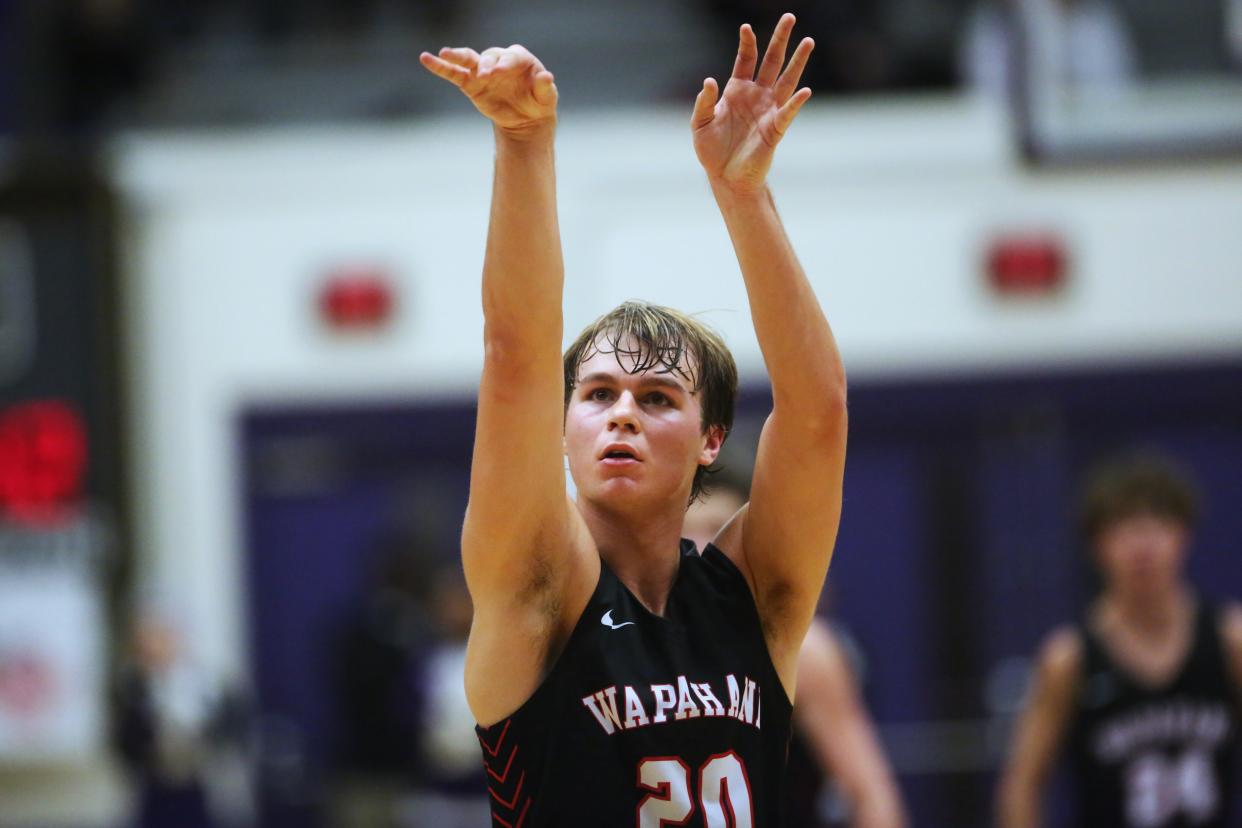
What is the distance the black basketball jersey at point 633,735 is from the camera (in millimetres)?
2600

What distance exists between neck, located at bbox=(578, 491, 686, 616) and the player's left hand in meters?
0.53

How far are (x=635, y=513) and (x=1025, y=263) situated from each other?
7.22 metres

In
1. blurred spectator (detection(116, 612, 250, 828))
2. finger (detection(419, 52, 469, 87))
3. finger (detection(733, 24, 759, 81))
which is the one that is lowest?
blurred spectator (detection(116, 612, 250, 828))

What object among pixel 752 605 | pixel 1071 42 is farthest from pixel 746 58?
pixel 1071 42

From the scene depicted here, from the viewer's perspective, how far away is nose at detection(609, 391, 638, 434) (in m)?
2.65

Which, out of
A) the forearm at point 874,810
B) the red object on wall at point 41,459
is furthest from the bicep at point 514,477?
the red object on wall at point 41,459

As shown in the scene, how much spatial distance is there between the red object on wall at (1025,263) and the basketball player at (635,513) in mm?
6993

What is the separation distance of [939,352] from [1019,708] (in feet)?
6.53

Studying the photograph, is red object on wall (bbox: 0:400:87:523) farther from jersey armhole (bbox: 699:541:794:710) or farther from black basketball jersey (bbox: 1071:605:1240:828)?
jersey armhole (bbox: 699:541:794:710)

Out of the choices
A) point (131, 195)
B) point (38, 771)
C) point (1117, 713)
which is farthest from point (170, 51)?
point (1117, 713)

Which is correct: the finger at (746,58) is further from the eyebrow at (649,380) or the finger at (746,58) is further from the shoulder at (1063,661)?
the shoulder at (1063,661)

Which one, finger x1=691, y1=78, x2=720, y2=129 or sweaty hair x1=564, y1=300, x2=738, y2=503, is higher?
finger x1=691, y1=78, x2=720, y2=129

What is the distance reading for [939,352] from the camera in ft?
31.9

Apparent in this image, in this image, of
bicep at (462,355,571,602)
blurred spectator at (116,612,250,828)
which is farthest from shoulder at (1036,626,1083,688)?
blurred spectator at (116,612,250,828)
